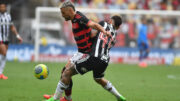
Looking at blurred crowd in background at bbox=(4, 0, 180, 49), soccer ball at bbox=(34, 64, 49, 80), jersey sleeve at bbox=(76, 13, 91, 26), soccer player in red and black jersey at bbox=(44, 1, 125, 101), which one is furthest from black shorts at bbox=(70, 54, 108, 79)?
blurred crowd in background at bbox=(4, 0, 180, 49)

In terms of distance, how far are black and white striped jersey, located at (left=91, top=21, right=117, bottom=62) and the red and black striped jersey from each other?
14 centimetres

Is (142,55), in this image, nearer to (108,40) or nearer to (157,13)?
(157,13)

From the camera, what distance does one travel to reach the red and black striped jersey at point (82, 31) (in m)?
8.26

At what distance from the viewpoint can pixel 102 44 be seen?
8633mm

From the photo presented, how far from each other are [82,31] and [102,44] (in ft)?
1.85

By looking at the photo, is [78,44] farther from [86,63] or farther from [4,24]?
[4,24]

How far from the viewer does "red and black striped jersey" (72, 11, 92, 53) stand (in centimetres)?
826

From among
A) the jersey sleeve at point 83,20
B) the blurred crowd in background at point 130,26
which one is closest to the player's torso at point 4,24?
the jersey sleeve at point 83,20

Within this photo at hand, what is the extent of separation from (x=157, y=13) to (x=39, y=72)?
17.0 m

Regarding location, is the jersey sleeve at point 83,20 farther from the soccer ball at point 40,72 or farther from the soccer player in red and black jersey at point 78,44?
the soccer ball at point 40,72

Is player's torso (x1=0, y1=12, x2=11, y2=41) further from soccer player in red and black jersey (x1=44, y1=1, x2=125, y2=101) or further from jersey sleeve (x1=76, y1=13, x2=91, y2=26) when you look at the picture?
jersey sleeve (x1=76, y1=13, x2=91, y2=26)

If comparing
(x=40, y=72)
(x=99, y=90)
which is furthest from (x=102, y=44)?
(x=99, y=90)

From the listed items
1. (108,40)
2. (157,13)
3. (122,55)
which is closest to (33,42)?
(122,55)

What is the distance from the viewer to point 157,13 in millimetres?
24859
